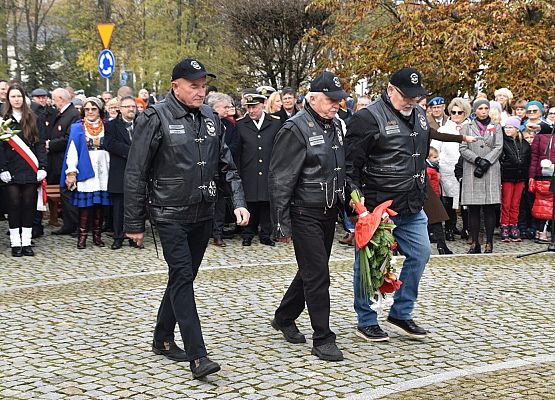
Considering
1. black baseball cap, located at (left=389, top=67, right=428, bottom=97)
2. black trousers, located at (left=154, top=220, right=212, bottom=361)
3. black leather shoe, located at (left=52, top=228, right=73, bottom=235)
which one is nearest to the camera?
black trousers, located at (left=154, top=220, right=212, bottom=361)

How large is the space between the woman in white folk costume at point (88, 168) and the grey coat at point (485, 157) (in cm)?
472

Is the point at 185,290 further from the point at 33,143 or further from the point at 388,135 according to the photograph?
the point at 33,143

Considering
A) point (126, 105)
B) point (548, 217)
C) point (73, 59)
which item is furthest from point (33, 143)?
point (73, 59)

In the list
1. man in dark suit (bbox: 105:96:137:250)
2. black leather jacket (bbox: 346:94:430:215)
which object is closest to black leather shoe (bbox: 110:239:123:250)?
man in dark suit (bbox: 105:96:137:250)

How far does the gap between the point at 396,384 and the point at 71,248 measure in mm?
7080

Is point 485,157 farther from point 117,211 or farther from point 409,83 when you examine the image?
point 409,83

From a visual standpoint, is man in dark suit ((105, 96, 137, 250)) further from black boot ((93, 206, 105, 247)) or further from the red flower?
the red flower

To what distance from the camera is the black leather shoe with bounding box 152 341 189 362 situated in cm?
674

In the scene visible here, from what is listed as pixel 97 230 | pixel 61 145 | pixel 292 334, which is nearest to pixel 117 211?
→ pixel 97 230

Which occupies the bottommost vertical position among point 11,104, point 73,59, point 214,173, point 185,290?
point 185,290

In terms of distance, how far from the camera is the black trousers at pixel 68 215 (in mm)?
13226

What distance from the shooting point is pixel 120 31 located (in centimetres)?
3825

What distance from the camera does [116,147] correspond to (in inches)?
476

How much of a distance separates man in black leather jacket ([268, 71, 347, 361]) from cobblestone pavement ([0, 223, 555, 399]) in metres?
0.44
